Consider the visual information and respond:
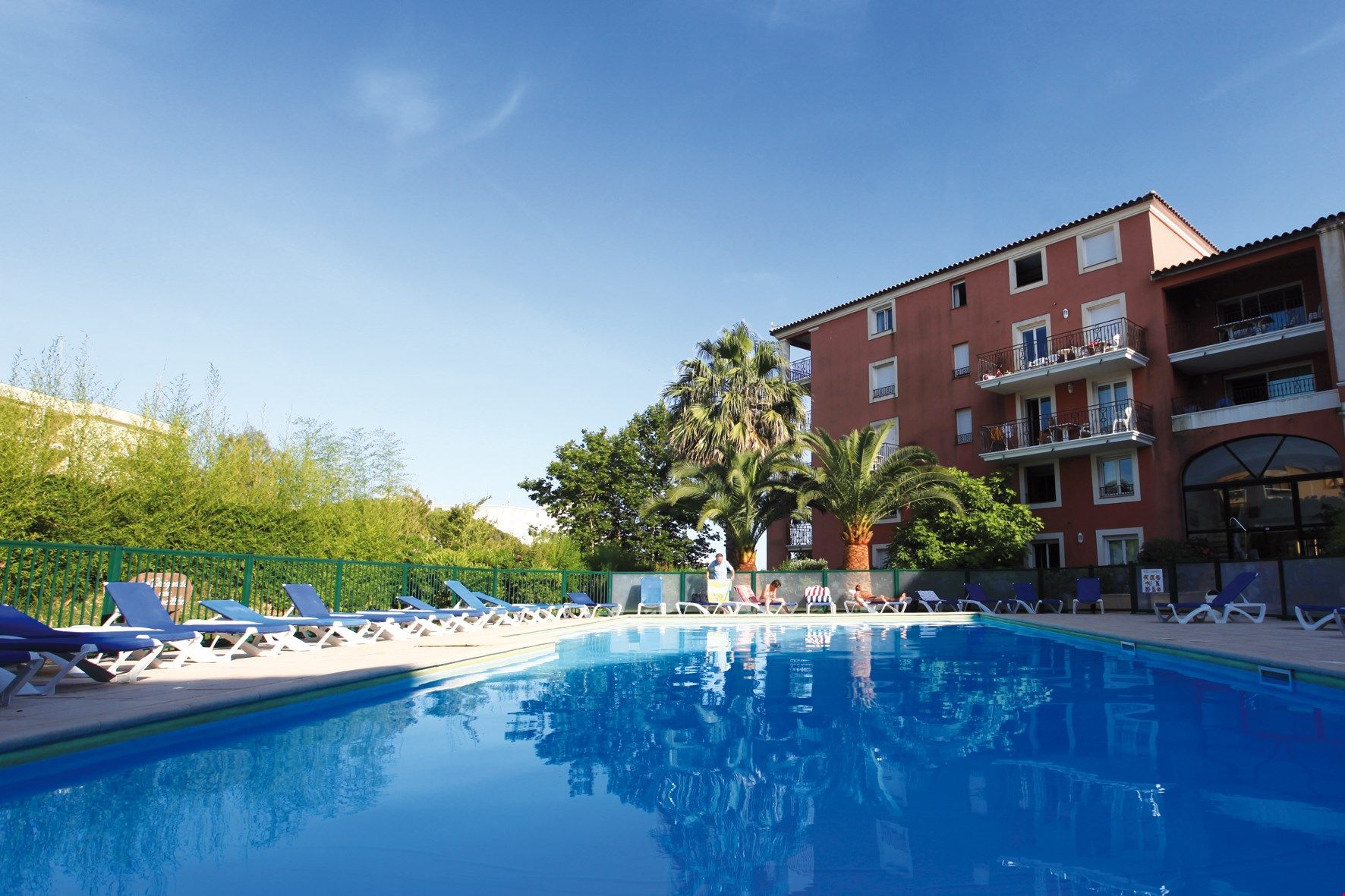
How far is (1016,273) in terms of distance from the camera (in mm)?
25266

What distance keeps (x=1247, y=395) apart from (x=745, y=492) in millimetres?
13969

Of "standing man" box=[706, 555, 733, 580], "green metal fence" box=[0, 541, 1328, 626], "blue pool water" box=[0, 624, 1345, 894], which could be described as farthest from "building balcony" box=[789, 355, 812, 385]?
"blue pool water" box=[0, 624, 1345, 894]

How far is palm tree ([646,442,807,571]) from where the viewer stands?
2255 cm

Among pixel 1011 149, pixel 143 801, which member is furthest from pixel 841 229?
pixel 143 801

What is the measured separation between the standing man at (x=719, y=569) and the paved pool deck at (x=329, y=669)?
254 inches

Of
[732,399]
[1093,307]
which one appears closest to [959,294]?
[1093,307]

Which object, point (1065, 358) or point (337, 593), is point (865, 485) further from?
point (337, 593)

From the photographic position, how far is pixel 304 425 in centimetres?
1858

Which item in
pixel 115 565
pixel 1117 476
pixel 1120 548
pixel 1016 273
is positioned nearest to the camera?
pixel 115 565

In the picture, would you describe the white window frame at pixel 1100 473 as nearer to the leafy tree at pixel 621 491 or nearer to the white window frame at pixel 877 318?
the white window frame at pixel 877 318

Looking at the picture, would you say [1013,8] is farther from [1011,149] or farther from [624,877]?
[624,877]

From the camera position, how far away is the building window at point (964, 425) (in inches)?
1003

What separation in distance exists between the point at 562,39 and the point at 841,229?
8.65 m

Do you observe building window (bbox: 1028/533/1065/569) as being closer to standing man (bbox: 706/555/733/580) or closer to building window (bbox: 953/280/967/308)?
building window (bbox: 953/280/967/308)
